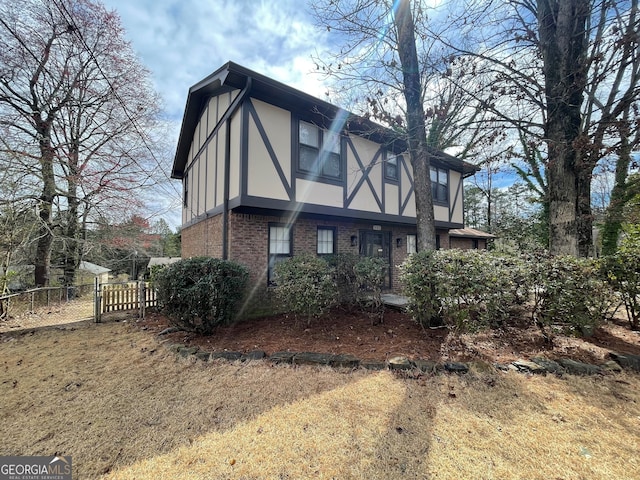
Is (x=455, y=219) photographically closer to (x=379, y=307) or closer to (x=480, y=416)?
(x=379, y=307)

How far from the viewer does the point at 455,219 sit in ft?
40.2

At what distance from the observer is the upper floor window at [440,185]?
11.3 m

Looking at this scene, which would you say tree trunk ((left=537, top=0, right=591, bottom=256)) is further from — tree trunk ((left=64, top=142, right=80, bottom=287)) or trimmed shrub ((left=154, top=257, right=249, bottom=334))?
tree trunk ((left=64, top=142, right=80, bottom=287))

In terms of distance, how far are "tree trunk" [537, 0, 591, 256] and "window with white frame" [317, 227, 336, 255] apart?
5298 mm

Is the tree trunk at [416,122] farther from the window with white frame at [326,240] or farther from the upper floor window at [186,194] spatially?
the upper floor window at [186,194]

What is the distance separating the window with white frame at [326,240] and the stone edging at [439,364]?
4.35 metres

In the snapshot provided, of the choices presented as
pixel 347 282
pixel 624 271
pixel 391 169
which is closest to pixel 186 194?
pixel 391 169

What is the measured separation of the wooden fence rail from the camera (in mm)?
7199

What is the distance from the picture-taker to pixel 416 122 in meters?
6.39

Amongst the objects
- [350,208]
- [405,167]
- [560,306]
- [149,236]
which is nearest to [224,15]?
[350,208]

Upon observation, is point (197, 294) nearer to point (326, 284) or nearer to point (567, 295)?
point (326, 284)

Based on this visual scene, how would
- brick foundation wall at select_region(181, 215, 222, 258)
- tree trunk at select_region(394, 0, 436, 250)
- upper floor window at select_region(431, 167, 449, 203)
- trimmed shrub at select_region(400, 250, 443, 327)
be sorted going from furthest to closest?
upper floor window at select_region(431, 167, 449, 203) < brick foundation wall at select_region(181, 215, 222, 258) < tree trunk at select_region(394, 0, 436, 250) < trimmed shrub at select_region(400, 250, 443, 327)

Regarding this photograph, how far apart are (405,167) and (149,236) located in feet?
49.3

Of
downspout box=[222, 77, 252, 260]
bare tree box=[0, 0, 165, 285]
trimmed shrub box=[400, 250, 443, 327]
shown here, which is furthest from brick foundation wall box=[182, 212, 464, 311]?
bare tree box=[0, 0, 165, 285]
